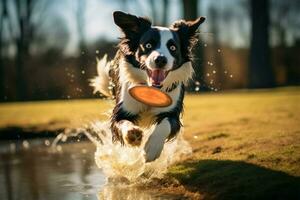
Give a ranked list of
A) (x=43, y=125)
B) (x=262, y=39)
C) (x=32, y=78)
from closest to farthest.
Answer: (x=43, y=125) → (x=262, y=39) → (x=32, y=78)

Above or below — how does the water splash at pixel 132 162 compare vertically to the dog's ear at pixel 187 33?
below

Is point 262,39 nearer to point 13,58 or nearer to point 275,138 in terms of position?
point 13,58

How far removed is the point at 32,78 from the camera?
3081 centimetres

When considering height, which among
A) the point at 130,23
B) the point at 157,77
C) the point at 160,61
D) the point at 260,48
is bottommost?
the point at 260,48

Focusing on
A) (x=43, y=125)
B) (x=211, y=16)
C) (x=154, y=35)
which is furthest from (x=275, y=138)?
(x=211, y=16)

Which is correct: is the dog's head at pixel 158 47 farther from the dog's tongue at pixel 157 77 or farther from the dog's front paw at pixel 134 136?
the dog's front paw at pixel 134 136

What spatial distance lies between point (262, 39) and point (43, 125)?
16.2 meters

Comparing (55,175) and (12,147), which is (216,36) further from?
(55,175)

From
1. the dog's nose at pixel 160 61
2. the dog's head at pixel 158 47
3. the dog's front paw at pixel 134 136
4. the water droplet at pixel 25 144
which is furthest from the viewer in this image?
the water droplet at pixel 25 144

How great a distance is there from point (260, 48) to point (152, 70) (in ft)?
69.4

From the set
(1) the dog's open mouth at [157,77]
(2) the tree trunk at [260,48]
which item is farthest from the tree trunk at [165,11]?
(1) the dog's open mouth at [157,77]

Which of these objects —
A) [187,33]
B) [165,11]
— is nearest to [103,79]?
[187,33]

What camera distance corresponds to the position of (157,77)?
6355 millimetres

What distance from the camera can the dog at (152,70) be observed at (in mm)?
6102
